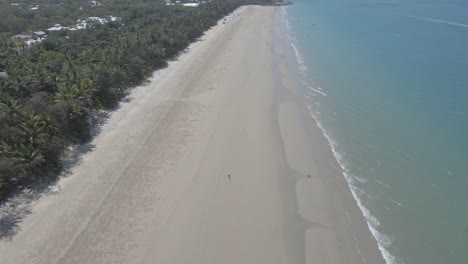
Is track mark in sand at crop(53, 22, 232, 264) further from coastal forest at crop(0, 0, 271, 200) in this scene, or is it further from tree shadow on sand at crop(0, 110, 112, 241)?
coastal forest at crop(0, 0, 271, 200)

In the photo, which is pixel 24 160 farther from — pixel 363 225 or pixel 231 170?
pixel 363 225

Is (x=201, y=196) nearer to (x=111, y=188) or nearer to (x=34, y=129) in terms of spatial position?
(x=111, y=188)

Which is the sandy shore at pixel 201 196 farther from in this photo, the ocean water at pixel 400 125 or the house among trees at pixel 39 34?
the house among trees at pixel 39 34

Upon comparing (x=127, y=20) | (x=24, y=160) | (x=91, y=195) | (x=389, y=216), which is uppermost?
(x=127, y=20)

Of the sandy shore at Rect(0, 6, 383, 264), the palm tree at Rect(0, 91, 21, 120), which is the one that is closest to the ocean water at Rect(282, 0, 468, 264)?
the sandy shore at Rect(0, 6, 383, 264)

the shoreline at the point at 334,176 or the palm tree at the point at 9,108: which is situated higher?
the palm tree at the point at 9,108

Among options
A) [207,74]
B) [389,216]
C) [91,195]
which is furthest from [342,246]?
[207,74]

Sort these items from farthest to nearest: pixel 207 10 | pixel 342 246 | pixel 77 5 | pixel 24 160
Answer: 1. pixel 77 5
2. pixel 207 10
3. pixel 24 160
4. pixel 342 246

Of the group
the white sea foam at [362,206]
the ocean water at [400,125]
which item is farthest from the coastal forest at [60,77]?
the ocean water at [400,125]
